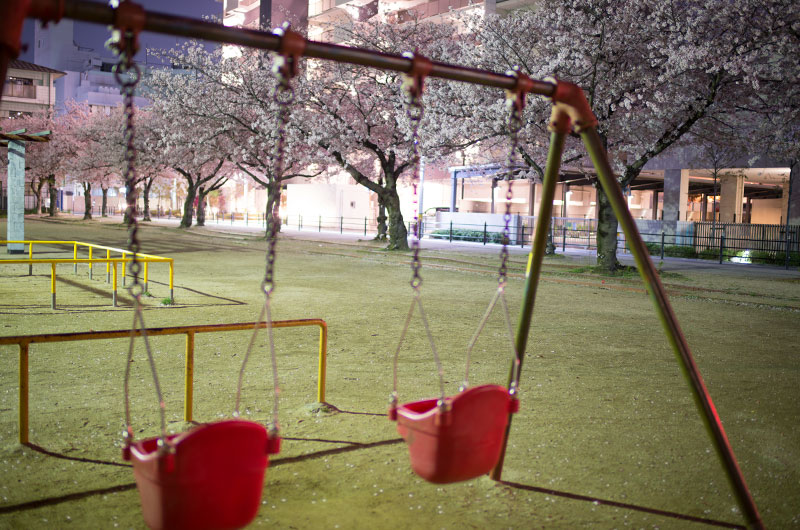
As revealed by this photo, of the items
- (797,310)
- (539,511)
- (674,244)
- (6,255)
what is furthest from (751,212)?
(539,511)

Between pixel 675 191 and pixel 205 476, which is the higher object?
pixel 675 191

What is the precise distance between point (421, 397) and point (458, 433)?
2.98 m

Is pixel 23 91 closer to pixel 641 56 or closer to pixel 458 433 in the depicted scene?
pixel 641 56

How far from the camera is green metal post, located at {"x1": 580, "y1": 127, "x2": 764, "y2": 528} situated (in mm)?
3516

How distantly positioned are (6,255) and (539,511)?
71.0 ft

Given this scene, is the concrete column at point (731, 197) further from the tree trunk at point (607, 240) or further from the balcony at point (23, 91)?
the balcony at point (23, 91)

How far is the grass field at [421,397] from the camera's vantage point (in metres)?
3.91

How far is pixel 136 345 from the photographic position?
8.34 meters

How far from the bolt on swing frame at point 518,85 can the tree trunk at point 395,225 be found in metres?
23.0

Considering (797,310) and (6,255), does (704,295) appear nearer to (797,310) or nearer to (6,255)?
(797,310)

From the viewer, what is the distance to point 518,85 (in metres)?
3.65

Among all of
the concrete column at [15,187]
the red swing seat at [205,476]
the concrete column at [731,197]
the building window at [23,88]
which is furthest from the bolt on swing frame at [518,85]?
the building window at [23,88]

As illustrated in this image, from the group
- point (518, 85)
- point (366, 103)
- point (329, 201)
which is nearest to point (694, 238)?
point (366, 103)

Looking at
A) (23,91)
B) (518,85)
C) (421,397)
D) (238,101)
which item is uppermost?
(23,91)
